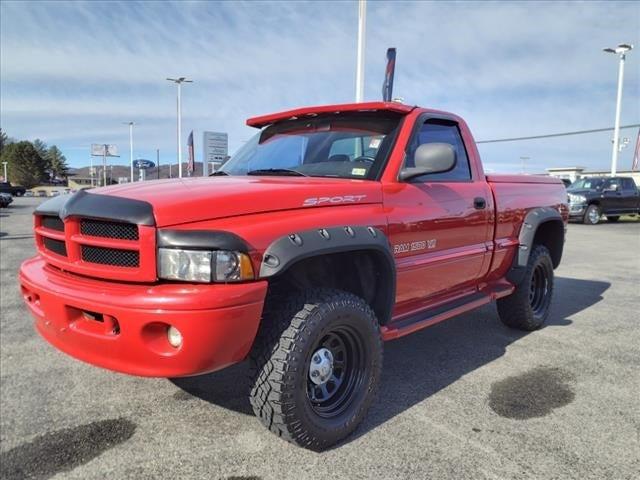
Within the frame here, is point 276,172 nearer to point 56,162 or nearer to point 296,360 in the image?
point 296,360

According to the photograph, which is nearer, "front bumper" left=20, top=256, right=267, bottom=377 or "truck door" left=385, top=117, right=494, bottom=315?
"front bumper" left=20, top=256, right=267, bottom=377

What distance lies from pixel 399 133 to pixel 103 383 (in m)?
2.68

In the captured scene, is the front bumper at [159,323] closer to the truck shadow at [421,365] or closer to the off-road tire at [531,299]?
the truck shadow at [421,365]

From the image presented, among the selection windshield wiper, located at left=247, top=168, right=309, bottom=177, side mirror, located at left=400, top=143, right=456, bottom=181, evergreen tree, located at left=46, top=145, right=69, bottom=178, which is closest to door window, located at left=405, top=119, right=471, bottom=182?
side mirror, located at left=400, top=143, right=456, bottom=181

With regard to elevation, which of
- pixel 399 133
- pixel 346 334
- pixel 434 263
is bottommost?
pixel 346 334

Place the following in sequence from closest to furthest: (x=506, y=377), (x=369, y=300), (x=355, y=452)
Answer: (x=355, y=452), (x=369, y=300), (x=506, y=377)

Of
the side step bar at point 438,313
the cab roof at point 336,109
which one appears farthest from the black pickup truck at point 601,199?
the cab roof at point 336,109

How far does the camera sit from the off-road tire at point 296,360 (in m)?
2.44

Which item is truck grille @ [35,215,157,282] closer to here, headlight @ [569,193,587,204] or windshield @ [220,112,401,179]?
windshield @ [220,112,401,179]

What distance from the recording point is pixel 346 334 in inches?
110

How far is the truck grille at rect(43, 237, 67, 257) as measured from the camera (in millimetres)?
2764

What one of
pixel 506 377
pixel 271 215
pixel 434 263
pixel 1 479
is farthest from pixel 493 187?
pixel 1 479

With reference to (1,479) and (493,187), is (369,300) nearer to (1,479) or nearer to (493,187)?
(493,187)

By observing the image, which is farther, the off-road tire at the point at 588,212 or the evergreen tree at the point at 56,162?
the evergreen tree at the point at 56,162
